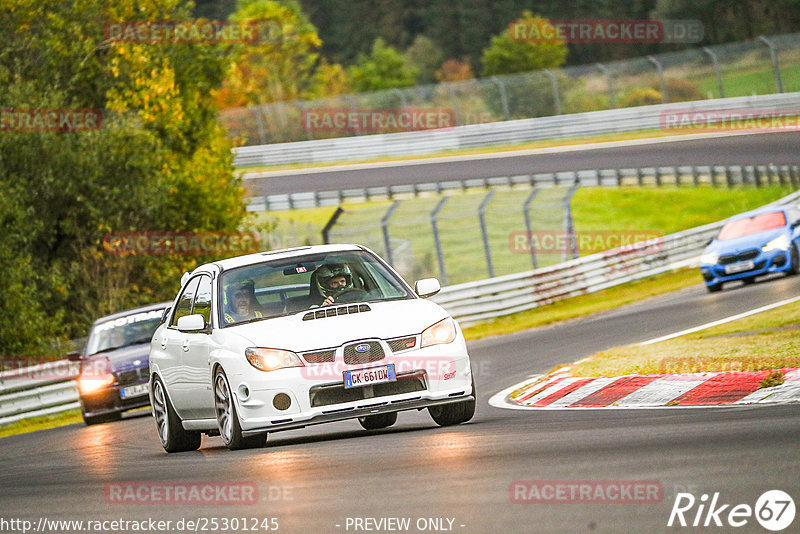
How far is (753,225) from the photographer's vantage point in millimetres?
23484

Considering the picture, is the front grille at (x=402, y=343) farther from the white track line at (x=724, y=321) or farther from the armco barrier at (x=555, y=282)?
the armco barrier at (x=555, y=282)

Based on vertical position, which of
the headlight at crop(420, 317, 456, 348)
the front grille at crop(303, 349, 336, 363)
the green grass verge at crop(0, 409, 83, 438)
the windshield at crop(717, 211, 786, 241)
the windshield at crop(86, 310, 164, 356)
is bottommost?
the green grass verge at crop(0, 409, 83, 438)

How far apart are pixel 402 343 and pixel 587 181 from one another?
102ft

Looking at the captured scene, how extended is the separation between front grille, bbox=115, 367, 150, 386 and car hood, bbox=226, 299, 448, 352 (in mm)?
8045

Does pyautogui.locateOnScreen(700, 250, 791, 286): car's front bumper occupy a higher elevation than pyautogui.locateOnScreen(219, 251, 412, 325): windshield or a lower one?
lower

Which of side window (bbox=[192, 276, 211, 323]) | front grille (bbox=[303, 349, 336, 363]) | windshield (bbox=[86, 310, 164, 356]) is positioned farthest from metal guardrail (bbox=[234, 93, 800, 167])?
front grille (bbox=[303, 349, 336, 363])

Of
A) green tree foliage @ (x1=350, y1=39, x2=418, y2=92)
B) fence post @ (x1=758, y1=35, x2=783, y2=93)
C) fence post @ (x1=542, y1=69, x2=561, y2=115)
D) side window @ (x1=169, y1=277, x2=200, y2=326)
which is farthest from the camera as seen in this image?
green tree foliage @ (x1=350, y1=39, x2=418, y2=92)

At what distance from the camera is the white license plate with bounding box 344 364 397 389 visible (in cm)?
931

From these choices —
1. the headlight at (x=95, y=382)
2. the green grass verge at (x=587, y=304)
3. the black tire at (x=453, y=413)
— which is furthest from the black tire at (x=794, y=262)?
the black tire at (x=453, y=413)

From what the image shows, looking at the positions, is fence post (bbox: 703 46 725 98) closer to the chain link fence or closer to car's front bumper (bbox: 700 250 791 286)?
the chain link fence

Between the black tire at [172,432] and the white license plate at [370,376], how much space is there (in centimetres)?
235

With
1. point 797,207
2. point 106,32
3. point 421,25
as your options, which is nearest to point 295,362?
point 797,207

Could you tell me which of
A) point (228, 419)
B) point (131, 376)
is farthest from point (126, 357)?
point (228, 419)

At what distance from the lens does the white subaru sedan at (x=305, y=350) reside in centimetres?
933
